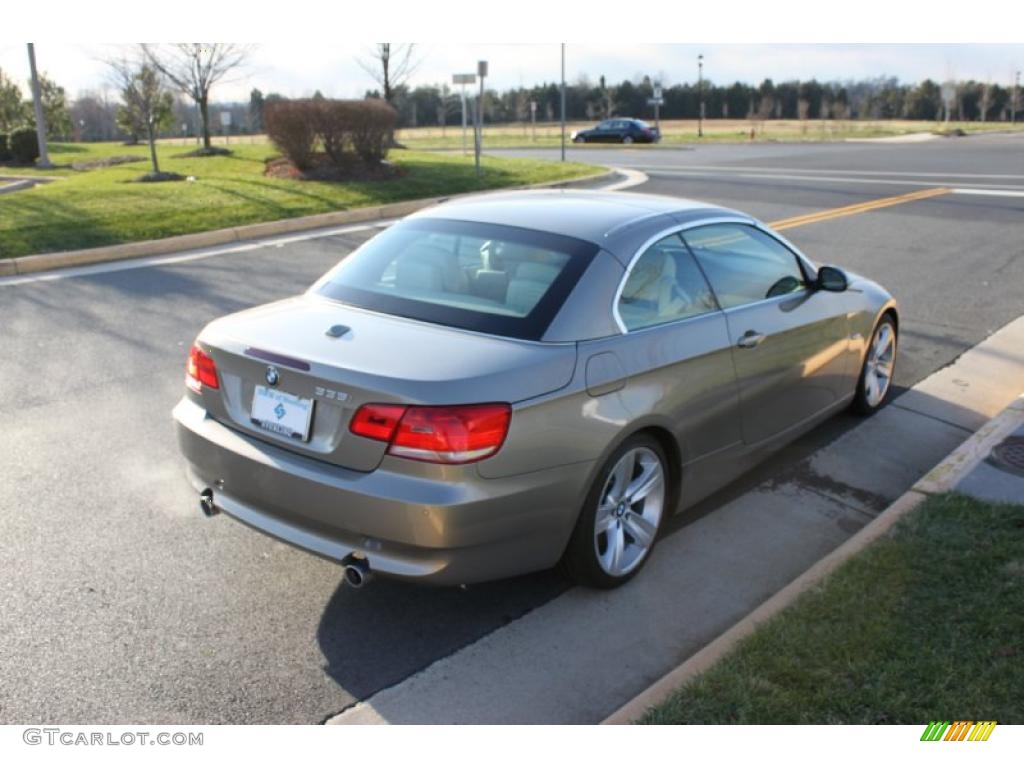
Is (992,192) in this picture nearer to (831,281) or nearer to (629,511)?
(831,281)

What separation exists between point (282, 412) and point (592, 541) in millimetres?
1299

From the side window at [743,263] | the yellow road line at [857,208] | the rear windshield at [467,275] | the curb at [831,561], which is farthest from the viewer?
the yellow road line at [857,208]

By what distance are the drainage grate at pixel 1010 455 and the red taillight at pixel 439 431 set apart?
316 centimetres

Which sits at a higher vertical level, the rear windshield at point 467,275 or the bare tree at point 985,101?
the bare tree at point 985,101

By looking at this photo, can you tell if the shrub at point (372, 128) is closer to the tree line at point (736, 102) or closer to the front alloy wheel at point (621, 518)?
the front alloy wheel at point (621, 518)

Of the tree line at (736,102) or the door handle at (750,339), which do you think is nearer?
the door handle at (750,339)

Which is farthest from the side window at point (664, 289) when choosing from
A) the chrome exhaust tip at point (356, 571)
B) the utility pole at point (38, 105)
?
the utility pole at point (38, 105)

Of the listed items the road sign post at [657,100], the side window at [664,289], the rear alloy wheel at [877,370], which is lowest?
the rear alloy wheel at [877,370]

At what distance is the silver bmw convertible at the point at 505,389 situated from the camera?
3.29 m

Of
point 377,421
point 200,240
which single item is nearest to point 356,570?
point 377,421

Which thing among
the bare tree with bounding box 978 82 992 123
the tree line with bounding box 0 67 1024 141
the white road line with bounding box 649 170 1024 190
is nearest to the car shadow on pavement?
the white road line with bounding box 649 170 1024 190

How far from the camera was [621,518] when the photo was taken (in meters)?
3.93

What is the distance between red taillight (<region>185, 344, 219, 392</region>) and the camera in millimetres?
3854
